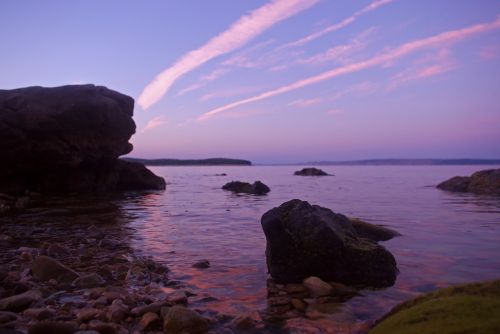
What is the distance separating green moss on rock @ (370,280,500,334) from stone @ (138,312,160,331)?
2.75 m

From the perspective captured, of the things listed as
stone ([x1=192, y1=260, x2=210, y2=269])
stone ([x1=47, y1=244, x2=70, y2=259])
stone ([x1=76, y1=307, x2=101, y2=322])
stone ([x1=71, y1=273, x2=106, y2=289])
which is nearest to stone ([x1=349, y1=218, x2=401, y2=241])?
stone ([x1=192, y1=260, x2=210, y2=269])

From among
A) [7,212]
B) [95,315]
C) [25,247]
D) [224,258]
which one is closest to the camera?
[95,315]

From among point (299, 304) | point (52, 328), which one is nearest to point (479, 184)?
point (299, 304)

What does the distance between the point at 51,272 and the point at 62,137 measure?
22604mm

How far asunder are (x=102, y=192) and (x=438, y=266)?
27734 mm

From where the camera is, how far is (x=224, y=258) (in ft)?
31.6

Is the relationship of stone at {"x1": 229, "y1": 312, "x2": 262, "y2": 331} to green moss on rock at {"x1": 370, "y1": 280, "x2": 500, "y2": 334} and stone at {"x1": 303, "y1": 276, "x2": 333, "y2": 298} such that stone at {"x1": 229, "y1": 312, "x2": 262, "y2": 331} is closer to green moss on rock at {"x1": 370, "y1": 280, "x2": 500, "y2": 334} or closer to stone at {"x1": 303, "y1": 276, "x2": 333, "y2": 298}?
stone at {"x1": 303, "y1": 276, "x2": 333, "y2": 298}

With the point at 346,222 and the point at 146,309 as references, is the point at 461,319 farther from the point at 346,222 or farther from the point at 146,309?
the point at 346,222

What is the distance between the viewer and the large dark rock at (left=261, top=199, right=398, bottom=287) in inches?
295

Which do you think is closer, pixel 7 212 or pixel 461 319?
pixel 461 319

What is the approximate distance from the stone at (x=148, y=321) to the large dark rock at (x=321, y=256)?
2.75 meters

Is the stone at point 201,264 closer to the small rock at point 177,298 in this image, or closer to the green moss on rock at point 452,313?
the small rock at point 177,298

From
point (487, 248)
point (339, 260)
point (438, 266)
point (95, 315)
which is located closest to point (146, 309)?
point (95, 315)

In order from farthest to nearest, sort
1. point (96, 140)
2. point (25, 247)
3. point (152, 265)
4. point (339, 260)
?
point (96, 140), point (25, 247), point (152, 265), point (339, 260)
